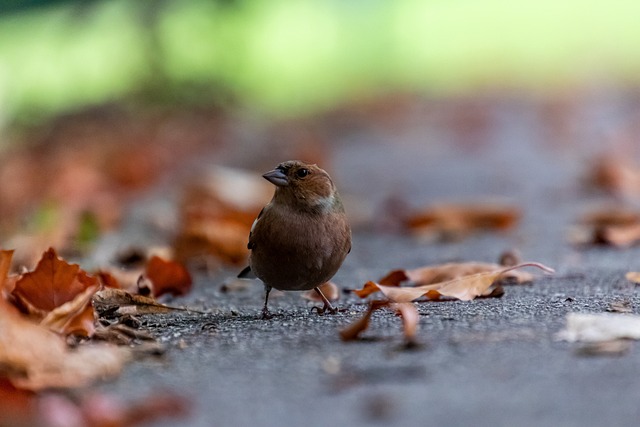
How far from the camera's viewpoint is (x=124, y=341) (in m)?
3.02

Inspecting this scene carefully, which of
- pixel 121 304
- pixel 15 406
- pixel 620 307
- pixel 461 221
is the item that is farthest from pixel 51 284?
pixel 461 221

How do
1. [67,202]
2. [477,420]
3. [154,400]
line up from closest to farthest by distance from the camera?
[477,420] < [154,400] < [67,202]

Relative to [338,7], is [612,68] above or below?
below

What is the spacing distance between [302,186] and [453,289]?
2.25 feet

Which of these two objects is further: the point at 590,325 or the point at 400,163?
the point at 400,163

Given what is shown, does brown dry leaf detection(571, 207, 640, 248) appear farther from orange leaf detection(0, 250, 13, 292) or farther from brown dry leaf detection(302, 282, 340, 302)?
orange leaf detection(0, 250, 13, 292)

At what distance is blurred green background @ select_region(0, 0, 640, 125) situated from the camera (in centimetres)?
1231

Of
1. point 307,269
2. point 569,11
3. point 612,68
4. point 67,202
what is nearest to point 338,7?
point 612,68

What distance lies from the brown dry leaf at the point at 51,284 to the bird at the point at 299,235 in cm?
70

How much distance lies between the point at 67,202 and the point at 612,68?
46.0ft

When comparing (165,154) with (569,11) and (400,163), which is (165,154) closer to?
(400,163)

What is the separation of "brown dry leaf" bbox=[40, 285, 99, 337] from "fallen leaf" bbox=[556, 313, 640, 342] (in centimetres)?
127

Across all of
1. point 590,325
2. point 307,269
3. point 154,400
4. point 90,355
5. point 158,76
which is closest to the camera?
point 154,400

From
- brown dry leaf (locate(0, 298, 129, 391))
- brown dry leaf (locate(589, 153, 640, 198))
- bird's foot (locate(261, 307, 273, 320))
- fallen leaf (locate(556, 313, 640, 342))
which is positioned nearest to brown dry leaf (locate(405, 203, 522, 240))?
brown dry leaf (locate(589, 153, 640, 198))
